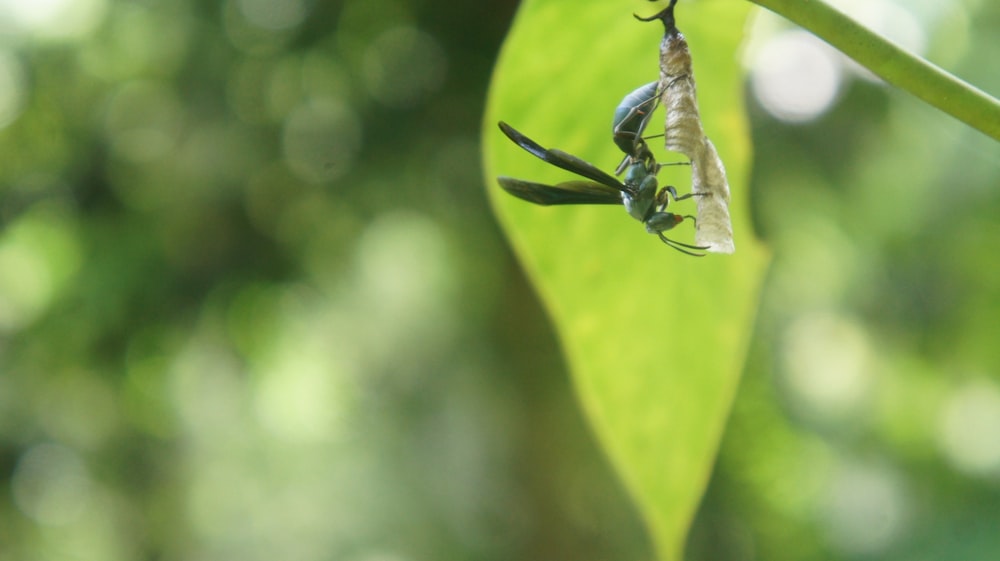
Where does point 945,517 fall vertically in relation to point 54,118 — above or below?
below

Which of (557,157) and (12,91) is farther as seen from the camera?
(12,91)

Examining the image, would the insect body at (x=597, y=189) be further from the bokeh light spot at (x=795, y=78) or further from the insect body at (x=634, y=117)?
the bokeh light spot at (x=795, y=78)

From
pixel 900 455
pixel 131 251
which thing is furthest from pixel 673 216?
pixel 900 455

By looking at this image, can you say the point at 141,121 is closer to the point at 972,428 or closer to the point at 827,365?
the point at 827,365

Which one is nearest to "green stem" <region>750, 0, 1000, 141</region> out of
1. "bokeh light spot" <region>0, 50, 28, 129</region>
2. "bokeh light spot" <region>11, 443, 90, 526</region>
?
"bokeh light spot" <region>0, 50, 28, 129</region>

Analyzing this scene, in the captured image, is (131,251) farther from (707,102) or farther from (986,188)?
(986,188)

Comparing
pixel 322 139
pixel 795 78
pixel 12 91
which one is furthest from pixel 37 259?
pixel 795 78

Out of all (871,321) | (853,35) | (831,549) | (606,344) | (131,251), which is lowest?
(831,549)
